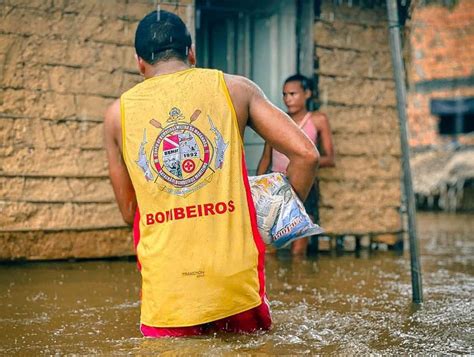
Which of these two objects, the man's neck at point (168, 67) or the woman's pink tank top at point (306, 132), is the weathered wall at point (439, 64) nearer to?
the woman's pink tank top at point (306, 132)

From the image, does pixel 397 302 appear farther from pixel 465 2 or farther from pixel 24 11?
pixel 465 2

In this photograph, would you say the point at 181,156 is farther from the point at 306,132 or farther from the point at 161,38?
the point at 306,132

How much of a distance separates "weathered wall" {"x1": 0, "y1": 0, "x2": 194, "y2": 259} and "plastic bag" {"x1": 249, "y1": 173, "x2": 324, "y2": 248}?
333cm

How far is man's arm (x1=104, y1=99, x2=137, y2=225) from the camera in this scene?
9.59ft

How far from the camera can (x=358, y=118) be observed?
7.14m

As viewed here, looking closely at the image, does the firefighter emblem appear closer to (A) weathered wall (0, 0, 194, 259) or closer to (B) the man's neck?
(B) the man's neck

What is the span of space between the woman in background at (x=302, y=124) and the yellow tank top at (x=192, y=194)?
3467 mm

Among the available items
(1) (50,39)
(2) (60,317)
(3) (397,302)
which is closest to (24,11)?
(1) (50,39)

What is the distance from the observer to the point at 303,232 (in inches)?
117

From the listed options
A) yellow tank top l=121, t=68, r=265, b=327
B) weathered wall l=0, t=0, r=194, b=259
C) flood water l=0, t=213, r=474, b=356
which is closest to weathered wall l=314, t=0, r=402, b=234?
flood water l=0, t=213, r=474, b=356

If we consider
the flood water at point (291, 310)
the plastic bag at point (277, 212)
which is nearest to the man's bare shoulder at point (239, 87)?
the plastic bag at point (277, 212)

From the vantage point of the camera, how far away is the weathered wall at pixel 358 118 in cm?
697

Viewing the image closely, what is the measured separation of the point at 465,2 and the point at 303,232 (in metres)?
13.9

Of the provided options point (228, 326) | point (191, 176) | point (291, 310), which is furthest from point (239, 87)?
point (291, 310)
